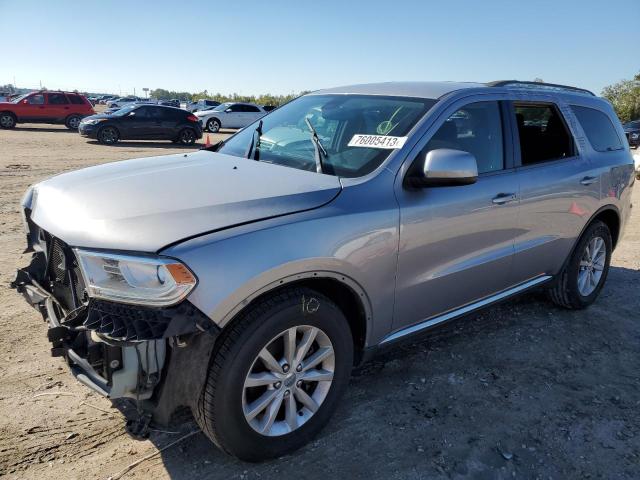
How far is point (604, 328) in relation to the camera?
172 inches

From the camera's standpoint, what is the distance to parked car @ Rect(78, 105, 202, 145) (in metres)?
18.3

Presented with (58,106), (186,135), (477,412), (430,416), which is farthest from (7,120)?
(477,412)

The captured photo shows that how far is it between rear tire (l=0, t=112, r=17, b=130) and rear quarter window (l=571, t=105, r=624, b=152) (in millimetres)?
23520

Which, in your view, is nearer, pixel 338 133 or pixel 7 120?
pixel 338 133

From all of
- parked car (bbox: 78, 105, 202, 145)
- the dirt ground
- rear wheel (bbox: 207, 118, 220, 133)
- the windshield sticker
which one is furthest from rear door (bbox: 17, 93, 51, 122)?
the windshield sticker

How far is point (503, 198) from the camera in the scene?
339 cm

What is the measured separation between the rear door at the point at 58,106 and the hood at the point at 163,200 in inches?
897

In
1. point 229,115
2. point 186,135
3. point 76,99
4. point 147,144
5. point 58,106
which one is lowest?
point 147,144

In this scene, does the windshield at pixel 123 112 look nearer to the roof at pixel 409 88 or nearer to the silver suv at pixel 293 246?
the silver suv at pixel 293 246

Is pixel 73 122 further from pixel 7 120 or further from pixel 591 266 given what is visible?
pixel 591 266

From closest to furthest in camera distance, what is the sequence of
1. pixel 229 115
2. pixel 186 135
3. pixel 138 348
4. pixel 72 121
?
pixel 138 348, pixel 186 135, pixel 72 121, pixel 229 115

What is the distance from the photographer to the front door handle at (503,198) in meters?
3.33

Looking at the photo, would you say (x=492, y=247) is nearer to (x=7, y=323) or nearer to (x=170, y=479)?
(x=170, y=479)

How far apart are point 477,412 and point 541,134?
2177mm
